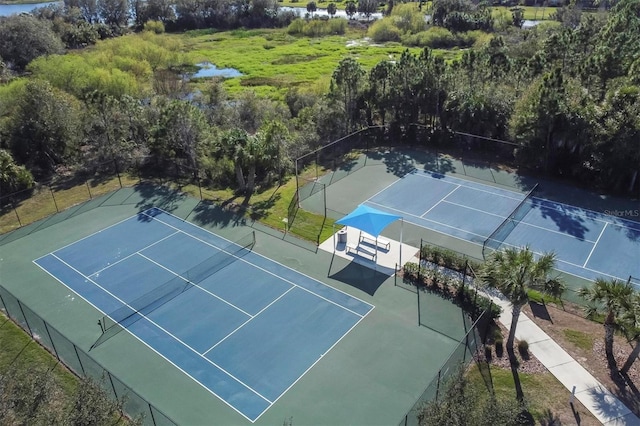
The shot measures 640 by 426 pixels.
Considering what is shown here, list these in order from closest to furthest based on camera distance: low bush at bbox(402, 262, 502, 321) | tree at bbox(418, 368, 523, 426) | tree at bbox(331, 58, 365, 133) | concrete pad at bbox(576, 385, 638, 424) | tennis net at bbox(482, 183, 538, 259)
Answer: tree at bbox(418, 368, 523, 426) → concrete pad at bbox(576, 385, 638, 424) → low bush at bbox(402, 262, 502, 321) → tennis net at bbox(482, 183, 538, 259) → tree at bbox(331, 58, 365, 133)

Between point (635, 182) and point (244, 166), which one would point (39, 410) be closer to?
point (244, 166)

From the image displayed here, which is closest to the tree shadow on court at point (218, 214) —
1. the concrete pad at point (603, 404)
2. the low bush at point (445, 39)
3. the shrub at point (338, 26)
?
the concrete pad at point (603, 404)

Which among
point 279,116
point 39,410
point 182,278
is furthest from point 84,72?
point 39,410

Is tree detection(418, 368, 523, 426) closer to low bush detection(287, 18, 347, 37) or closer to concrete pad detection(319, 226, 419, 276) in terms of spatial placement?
concrete pad detection(319, 226, 419, 276)

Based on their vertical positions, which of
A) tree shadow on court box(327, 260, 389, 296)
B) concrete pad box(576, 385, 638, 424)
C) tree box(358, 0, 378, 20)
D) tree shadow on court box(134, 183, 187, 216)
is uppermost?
tree box(358, 0, 378, 20)

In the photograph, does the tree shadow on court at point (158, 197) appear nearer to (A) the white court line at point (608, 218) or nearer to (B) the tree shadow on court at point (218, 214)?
(B) the tree shadow on court at point (218, 214)

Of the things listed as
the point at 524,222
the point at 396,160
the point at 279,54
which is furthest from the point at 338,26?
the point at 524,222

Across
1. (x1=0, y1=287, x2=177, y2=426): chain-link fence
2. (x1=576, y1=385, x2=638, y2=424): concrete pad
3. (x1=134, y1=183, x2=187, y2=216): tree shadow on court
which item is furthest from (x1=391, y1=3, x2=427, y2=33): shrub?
(x1=576, y1=385, x2=638, y2=424): concrete pad

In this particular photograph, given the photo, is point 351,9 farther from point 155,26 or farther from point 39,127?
point 39,127
